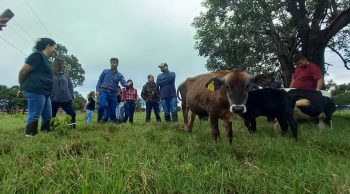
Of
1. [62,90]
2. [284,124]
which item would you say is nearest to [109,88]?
[62,90]

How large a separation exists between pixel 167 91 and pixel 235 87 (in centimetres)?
631

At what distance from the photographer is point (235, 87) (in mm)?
6457

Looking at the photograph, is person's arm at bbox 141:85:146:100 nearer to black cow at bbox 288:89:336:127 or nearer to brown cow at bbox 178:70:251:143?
brown cow at bbox 178:70:251:143

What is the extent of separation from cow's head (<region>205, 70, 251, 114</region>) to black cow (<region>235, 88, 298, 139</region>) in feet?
2.15

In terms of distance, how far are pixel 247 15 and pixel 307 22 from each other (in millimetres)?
2610

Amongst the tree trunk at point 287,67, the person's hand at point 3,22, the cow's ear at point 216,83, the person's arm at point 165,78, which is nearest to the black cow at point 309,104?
the cow's ear at point 216,83

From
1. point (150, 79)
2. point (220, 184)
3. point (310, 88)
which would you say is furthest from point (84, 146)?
point (150, 79)

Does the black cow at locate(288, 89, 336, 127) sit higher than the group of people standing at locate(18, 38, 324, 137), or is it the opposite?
the group of people standing at locate(18, 38, 324, 137)

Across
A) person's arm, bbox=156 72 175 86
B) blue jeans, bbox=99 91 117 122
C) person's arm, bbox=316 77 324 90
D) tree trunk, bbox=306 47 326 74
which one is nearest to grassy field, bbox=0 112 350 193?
person's arm, bbox=316 77 324 90

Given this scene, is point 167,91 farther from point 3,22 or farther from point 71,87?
point 3,22

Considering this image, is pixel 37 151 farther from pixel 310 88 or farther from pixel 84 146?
pixel 310 88

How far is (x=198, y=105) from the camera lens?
7.97 meters

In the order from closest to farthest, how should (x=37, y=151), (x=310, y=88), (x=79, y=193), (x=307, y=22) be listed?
(x=79, y=193) → (x=37, y=151) → (x=310, y=88) → (x=307, y=22)

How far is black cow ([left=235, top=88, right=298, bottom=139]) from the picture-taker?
7082 millimetres
